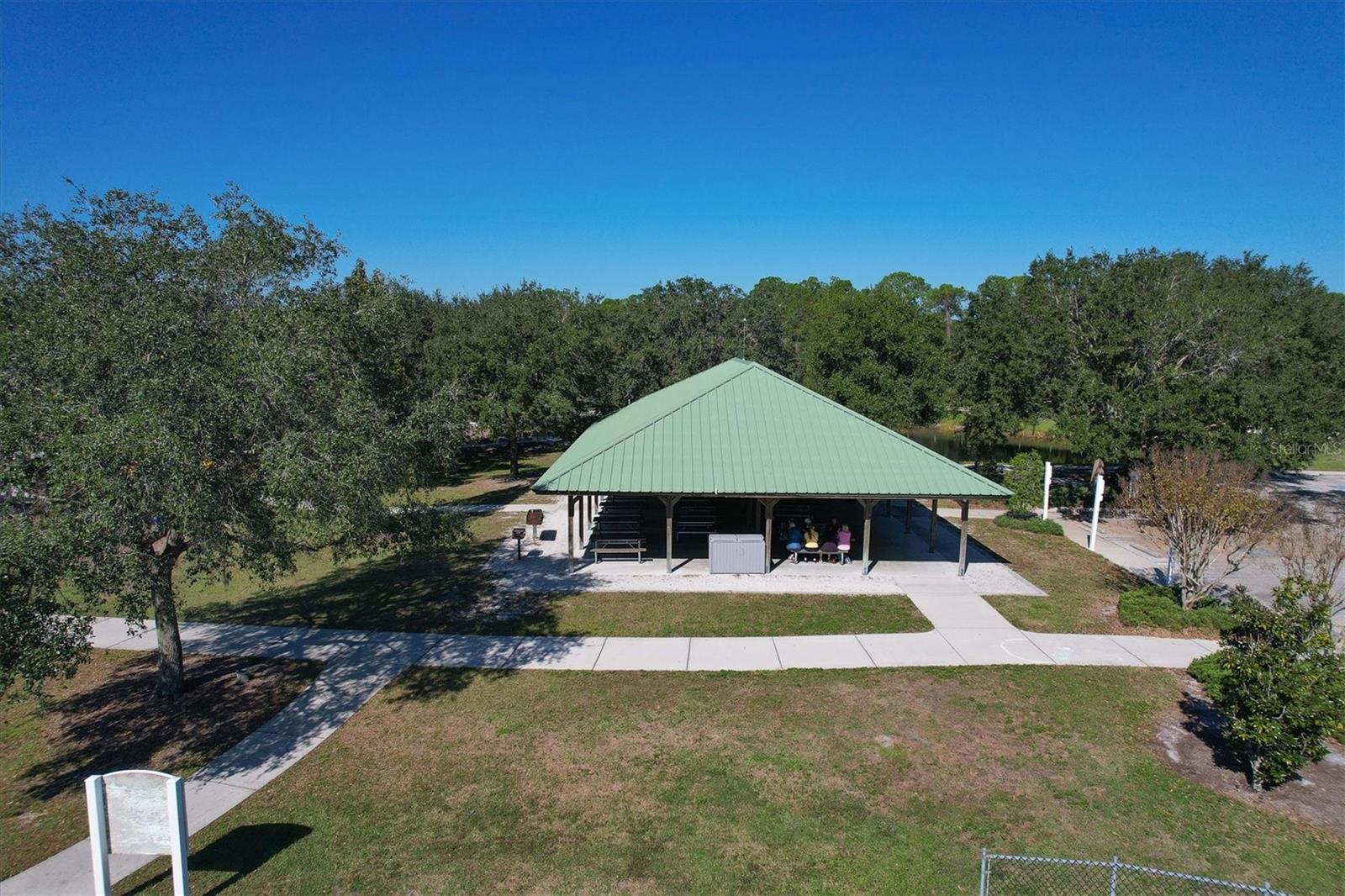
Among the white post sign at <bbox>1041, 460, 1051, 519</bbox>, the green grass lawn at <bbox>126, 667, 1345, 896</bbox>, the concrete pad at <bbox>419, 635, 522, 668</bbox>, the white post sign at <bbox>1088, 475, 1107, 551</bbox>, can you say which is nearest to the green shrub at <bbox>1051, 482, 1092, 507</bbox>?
the white post sign at <bbox>1041, 460, 1051, 519</bbox>

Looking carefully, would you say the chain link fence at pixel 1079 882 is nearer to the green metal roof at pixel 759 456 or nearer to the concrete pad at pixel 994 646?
the concrete pad at pixel 994 646

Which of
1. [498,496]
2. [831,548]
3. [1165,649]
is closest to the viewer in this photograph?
[1165,649]

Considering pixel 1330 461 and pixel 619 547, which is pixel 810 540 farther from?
pixel 1330 461

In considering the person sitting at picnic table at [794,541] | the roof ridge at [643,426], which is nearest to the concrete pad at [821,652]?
the person sitting at picnic table at [794,541]

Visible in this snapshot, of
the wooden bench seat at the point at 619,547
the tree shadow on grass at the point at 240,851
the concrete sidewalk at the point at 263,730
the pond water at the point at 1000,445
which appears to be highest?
the pond water at the point at 1000,445

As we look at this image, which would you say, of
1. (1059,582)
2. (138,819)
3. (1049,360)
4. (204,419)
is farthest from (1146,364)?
(138,819)

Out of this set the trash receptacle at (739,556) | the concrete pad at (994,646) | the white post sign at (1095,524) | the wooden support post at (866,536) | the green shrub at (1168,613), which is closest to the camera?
the concrete pad at (994,646)

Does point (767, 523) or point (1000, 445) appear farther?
point (1000, 445)
